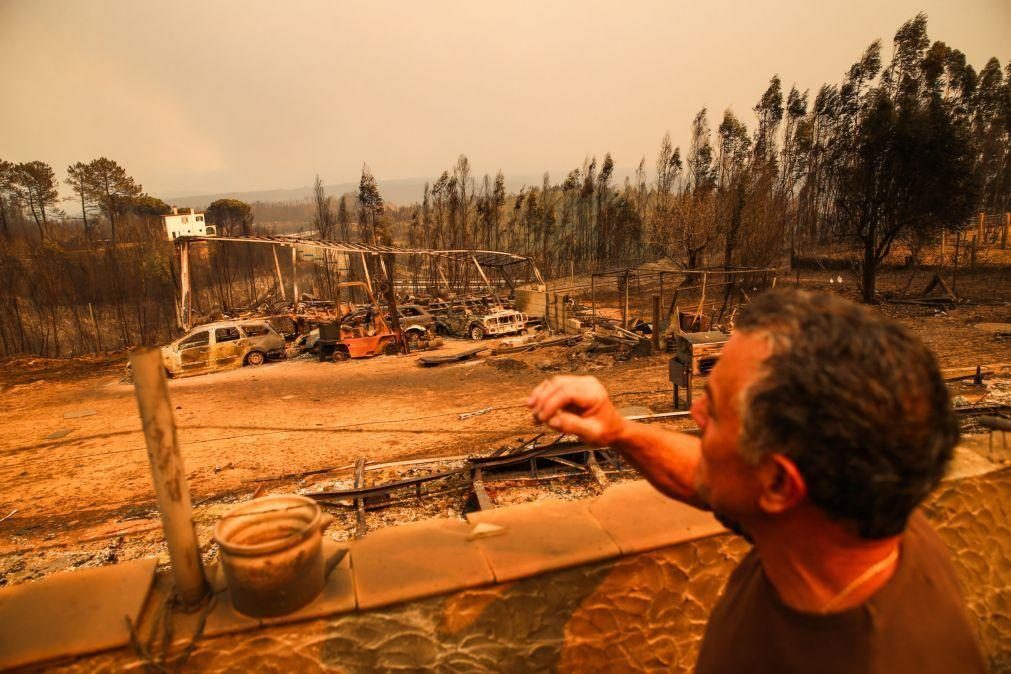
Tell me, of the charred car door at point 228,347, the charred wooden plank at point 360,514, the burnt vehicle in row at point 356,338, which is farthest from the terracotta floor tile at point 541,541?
the charred car door at point 228,347

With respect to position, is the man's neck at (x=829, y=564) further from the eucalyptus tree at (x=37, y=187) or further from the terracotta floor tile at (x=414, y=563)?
the eucalyptus tree at (x=37, y=187)

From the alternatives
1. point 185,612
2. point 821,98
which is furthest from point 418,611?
point 821,98

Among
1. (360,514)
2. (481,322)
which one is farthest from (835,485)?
(481,322)

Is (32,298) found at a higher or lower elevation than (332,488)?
higher

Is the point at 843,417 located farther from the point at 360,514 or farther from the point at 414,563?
the point at 360,514

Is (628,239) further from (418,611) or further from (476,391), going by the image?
(418,611)

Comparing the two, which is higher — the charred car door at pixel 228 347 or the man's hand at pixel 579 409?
the man's hand at pixel 579 409

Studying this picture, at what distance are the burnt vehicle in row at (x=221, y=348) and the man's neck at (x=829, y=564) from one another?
51.3ft

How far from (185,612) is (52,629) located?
1.32 ft

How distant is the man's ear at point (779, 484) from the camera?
0.79m

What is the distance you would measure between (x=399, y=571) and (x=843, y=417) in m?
1.75

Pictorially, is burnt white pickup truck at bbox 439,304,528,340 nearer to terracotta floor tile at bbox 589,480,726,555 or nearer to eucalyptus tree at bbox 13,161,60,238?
terracotta floor tile at bbox 589,480,726,555

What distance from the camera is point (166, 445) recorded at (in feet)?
5.78

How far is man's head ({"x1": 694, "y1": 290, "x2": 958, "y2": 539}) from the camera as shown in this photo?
738 mm
